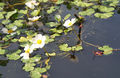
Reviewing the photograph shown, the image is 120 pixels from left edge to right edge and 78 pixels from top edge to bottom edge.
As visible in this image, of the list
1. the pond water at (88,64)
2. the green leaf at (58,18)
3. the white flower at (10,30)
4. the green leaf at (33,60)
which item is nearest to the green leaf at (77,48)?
the pond water at (88,64)

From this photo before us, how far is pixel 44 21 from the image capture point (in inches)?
83.8

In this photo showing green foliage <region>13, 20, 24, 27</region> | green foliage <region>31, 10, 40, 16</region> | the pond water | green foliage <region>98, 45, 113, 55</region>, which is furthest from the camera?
green foliage <region>31, 10, 40, 16</region>

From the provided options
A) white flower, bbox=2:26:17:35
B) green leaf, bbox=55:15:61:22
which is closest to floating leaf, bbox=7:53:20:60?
white flower, bbox=2:26:17:35

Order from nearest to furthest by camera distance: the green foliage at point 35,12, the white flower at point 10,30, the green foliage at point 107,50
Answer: the green foliage at point 107,50 → the white flower at point 10,30 → the green foliage at point 35,12

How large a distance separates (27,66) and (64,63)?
0.96 feet

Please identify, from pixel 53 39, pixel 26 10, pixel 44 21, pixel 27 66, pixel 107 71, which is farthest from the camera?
pixel 26 10

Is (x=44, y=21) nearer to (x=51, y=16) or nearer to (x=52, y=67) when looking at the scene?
(x=51, y=16)

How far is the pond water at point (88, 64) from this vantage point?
1.46 metres

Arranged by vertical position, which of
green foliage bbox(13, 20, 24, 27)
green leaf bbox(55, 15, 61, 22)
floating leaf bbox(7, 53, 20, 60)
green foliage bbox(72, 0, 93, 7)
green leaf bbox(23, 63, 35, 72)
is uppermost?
green foliage bbox(72, 0, 93, 7)

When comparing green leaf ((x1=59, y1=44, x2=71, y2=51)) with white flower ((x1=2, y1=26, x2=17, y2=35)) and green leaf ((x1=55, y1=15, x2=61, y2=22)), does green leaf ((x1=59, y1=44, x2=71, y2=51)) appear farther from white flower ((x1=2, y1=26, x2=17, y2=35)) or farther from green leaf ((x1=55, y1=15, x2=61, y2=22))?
white flower ((x1=2, y1=26, x2=17, y2=35))

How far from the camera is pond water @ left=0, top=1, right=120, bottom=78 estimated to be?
4.77 ft

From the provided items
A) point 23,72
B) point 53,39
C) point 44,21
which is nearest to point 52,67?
point 23,72

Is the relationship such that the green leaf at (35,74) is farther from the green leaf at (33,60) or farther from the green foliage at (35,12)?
the green foliage at (35,12)

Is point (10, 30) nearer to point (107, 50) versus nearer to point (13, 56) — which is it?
point (13, 56)
